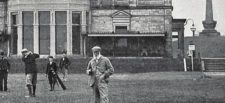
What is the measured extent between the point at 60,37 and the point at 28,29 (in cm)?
276

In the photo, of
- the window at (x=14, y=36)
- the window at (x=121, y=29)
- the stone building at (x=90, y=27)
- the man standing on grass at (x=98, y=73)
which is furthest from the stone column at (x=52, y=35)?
the man standing on grass at (x=98, y=73)

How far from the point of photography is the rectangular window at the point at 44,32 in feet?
141

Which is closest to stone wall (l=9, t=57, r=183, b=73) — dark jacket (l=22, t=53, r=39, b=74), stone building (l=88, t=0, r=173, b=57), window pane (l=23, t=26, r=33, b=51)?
window pane (l=23, t=26, r=33, b=51)

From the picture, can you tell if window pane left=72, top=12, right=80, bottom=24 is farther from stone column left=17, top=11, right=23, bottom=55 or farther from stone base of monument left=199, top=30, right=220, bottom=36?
stone base of monument left=199, top=30, right=220, bottom=36

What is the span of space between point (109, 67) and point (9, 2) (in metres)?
30.4

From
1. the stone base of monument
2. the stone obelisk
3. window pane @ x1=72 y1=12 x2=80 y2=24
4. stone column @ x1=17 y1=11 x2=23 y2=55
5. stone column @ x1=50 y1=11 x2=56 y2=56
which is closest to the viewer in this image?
stone column @ x1=50 y1=11 x2=56 y2=56

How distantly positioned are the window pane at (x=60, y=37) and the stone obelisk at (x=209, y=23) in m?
29.7

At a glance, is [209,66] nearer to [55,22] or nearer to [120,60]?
[120,60]

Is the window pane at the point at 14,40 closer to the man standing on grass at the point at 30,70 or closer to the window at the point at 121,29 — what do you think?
the window at the point at 121,29

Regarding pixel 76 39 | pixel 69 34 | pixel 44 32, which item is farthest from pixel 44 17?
pixel 76 39

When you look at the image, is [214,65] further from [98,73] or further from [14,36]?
[98,73]

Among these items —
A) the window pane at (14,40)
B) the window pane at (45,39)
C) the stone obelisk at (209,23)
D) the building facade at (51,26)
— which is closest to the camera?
the building facade at (51,26)

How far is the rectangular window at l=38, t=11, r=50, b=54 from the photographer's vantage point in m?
43.0

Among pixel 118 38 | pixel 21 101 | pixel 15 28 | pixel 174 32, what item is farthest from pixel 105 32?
pixel 21 101
